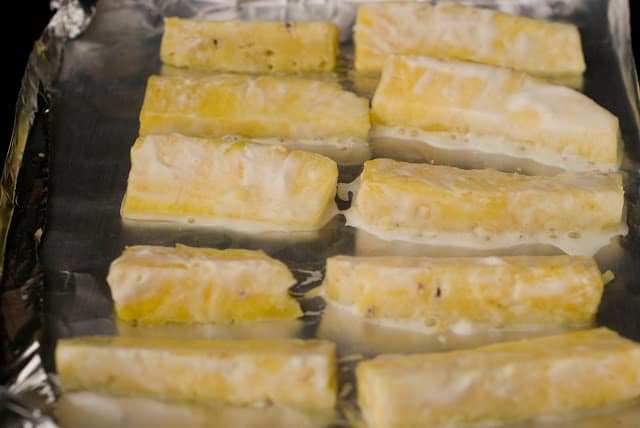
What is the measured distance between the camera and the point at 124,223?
3.41 m

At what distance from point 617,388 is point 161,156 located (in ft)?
5.26

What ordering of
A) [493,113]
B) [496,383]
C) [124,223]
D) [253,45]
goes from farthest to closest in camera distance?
[253,45] → [493,113] → [124,223] → [496,383]

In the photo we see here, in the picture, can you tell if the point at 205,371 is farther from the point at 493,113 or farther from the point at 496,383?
the point at 493,113

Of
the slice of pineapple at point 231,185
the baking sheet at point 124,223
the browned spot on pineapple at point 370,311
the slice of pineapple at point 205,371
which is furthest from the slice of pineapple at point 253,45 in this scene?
the slice of pineapple at point 205,371

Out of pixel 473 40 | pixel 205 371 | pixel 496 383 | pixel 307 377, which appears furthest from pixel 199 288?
pixel 473 40

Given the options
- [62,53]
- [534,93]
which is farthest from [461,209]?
[62,53]

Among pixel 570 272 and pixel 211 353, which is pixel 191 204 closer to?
pixel 211 353

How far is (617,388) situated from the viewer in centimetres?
276

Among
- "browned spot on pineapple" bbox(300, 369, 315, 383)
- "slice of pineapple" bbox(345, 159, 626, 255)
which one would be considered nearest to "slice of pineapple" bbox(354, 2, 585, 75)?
"slice of pineapple" bbox(345, 159, 626, 255)

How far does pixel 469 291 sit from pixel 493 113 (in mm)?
949

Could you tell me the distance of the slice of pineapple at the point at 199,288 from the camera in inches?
117

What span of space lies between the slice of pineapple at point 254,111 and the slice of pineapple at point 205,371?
1.12 metres

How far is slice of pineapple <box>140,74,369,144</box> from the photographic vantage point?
370 cm

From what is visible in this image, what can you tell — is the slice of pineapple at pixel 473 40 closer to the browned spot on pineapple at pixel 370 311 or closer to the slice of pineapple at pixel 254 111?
the slice of pineapple at pixel 254 111
